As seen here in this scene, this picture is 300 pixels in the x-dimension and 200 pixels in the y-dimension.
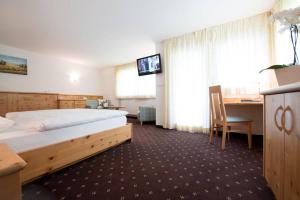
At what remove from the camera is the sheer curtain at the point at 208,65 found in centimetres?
273

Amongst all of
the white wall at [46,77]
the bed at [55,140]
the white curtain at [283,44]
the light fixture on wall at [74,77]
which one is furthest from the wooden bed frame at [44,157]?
the light fixture on wall at [74,77]

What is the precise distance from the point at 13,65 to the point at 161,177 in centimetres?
532

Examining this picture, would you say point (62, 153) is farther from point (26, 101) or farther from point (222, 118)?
point (26, 101)

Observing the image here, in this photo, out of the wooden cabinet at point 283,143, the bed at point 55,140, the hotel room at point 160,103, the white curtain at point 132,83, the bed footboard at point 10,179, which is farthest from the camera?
the white curtain at point 132,83

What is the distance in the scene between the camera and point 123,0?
2.28 m

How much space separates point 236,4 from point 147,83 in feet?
11.9

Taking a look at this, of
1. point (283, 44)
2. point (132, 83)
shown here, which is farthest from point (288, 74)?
point (132, 83)

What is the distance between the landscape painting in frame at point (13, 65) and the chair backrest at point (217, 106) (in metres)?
5.43

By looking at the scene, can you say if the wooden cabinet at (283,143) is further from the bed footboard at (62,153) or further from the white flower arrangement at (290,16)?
the bed footboard at (62,153)

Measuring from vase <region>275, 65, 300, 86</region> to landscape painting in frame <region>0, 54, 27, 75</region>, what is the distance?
234 inches

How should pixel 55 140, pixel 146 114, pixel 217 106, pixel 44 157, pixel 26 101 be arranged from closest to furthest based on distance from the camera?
pixel 44 157, pixel 55 140, pixel 217 106, pixel 26 101, pixel 146 114

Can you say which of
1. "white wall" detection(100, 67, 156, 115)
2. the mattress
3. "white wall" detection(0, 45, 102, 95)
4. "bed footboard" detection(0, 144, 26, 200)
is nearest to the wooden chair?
the mattress

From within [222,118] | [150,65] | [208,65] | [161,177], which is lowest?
[161,177]

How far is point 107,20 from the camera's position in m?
2.85
